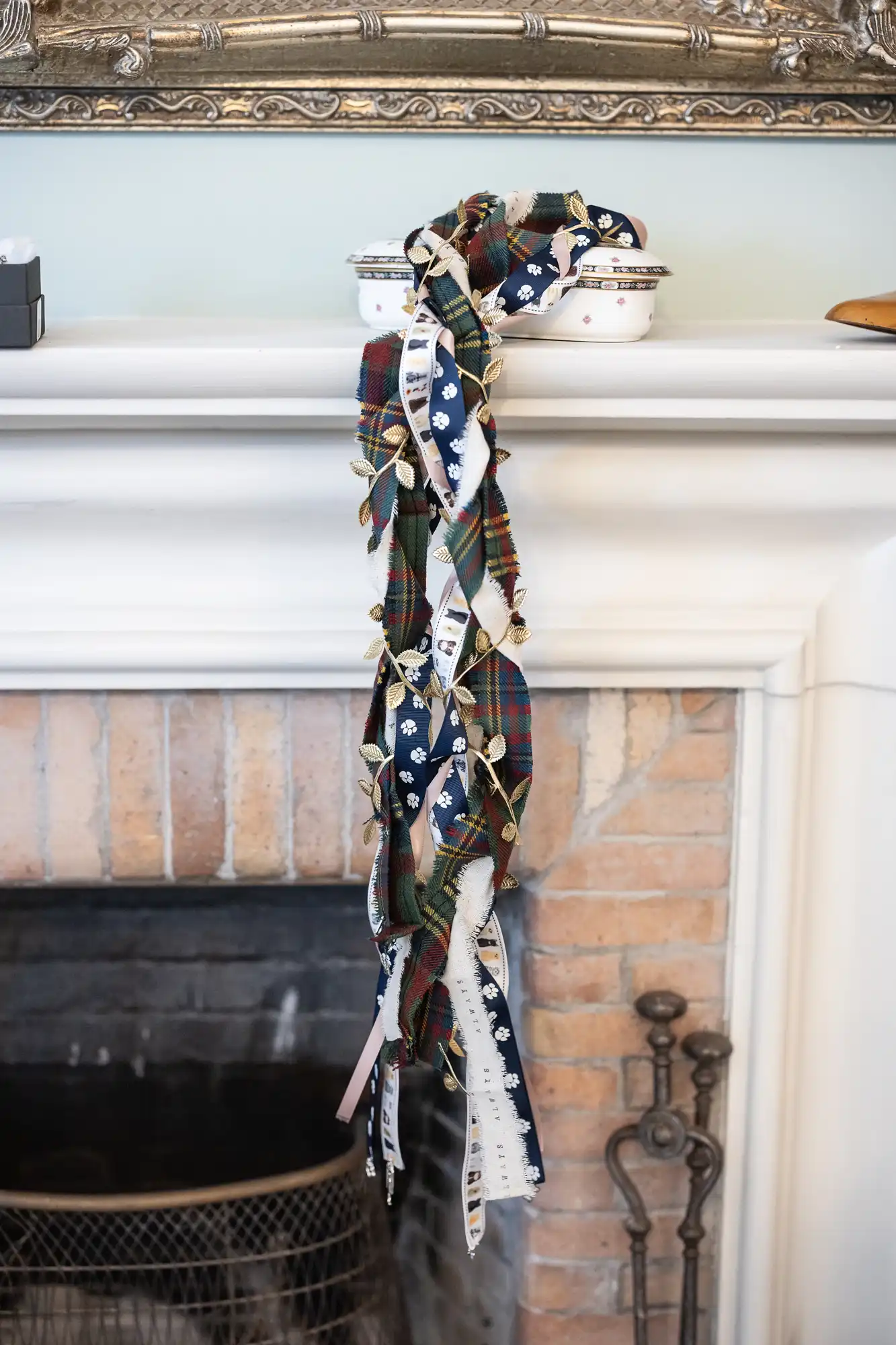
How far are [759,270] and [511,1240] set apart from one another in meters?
1.01

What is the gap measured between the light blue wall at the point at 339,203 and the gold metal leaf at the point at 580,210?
222 millimetres

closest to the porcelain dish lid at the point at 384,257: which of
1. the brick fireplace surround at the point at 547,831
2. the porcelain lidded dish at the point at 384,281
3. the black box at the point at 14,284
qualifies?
the porcelain lidded dish at the point at 384,281

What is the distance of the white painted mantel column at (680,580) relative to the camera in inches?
34.5

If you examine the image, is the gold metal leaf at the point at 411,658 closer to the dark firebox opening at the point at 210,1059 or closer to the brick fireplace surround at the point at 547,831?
the brick fireplace surround at the point at 547,831

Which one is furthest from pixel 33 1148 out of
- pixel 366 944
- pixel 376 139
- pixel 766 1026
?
pixel 376 139

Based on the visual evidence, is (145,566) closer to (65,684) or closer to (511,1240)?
(65,684)

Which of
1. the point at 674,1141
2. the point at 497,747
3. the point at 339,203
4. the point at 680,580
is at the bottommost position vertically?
the point at 674,1141

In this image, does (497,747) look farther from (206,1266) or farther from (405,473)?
(206,1266)

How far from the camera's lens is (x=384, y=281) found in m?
0.95

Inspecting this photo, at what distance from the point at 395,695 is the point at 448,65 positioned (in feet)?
1.97

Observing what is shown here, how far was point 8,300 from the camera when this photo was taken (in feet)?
2.82

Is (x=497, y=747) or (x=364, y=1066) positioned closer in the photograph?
(x=497, y=747)

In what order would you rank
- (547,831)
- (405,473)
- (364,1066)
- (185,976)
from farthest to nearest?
(185,976)
(547,831)
(364,1066)
(405,473)

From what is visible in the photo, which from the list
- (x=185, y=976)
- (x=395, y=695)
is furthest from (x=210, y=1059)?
(x=395, y=695)
